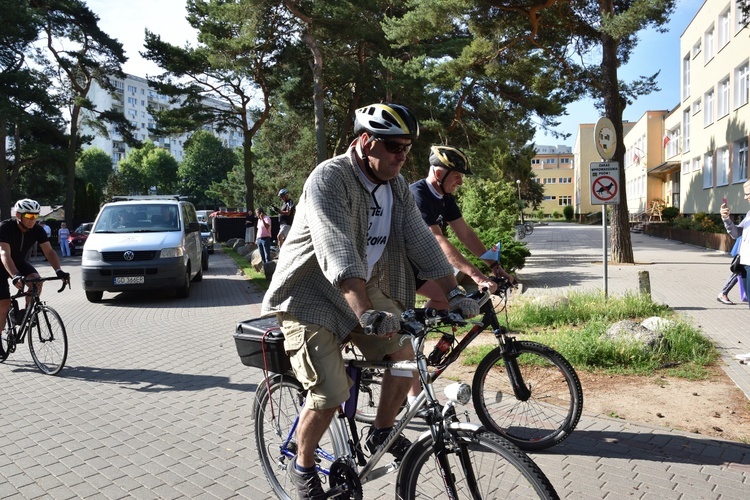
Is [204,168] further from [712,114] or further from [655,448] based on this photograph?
[655,448]

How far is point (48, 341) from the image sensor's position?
7.07 m

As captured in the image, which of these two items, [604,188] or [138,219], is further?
[138,219]

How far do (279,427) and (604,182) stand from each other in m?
7.79

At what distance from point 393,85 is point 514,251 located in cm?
1334

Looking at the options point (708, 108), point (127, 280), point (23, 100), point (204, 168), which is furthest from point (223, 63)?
point (204, 168)

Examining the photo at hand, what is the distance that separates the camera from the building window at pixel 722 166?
95.5 feet

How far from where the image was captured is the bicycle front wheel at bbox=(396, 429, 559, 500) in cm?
231

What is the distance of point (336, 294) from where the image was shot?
2.92 m

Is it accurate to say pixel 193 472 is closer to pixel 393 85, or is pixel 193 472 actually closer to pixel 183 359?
pixel 183 359

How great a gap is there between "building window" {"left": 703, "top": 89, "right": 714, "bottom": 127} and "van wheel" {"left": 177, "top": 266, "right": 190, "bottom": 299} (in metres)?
27.4

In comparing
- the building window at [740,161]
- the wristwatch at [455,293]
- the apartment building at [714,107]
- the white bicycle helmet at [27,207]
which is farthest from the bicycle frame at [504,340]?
the building window at [740,161]

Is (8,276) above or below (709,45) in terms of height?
below

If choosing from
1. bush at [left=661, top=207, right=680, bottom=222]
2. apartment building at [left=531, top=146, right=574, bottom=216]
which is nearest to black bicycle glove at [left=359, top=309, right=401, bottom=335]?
bush at [left=661, top=207, right=680, bottom=222]

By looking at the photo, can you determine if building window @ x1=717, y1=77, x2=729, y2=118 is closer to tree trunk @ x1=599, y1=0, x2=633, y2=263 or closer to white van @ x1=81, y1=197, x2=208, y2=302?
tree trunk @ x1=599, y1=0, x2=633, y2=263
